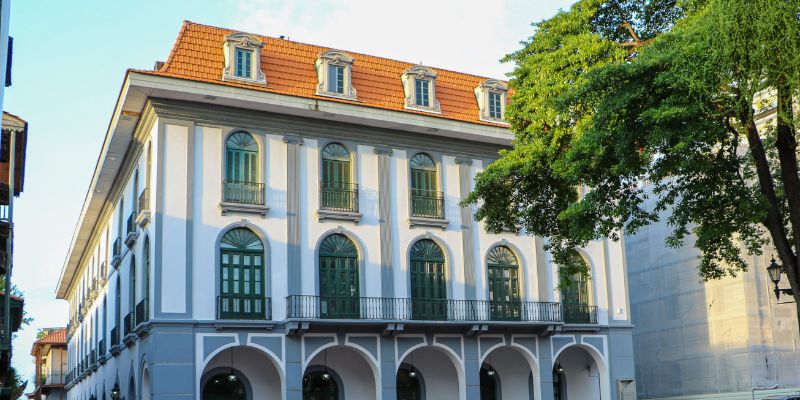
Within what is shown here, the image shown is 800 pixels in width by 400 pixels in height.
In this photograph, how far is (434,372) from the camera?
29.7m

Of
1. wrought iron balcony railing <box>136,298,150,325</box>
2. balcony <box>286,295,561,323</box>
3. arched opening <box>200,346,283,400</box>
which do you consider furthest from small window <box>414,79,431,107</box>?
wrought iron balcony railing <box>136,298,150,325</box>

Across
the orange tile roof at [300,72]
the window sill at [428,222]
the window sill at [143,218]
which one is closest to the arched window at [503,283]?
the window sill at [428,222]

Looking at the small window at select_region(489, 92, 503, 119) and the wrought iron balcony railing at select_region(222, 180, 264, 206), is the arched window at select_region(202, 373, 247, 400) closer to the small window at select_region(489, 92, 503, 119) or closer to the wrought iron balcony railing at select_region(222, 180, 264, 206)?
the wrought iron balcony railing at select_region(222, 180, 264, 206)

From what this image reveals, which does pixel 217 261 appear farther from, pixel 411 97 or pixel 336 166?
pixel 411 97

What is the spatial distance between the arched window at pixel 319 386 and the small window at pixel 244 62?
9229mm

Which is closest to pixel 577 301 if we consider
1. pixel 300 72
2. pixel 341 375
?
pixel 341 375

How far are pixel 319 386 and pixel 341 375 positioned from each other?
750 millimetres

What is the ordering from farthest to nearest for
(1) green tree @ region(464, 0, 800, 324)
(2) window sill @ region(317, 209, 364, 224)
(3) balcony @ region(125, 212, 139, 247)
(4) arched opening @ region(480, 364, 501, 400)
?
(4) arched opening @ region(480, 364, 501, 400)
(3) balcony @ region(125, 212, 139, 247)
(2) window sill @ region(317, 209, 364, 224)
(1) green tree @ region(464, 0, 800, 324)

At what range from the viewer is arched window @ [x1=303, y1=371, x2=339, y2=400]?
90.3 feet

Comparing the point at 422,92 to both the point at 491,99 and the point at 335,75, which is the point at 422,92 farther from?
the point at 335,75

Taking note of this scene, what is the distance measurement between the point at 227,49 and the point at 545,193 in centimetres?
1141

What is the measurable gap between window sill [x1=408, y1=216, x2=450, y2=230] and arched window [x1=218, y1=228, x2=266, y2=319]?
498cm

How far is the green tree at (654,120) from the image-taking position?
14852mm

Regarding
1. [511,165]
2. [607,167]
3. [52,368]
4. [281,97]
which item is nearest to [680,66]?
[607,167]
